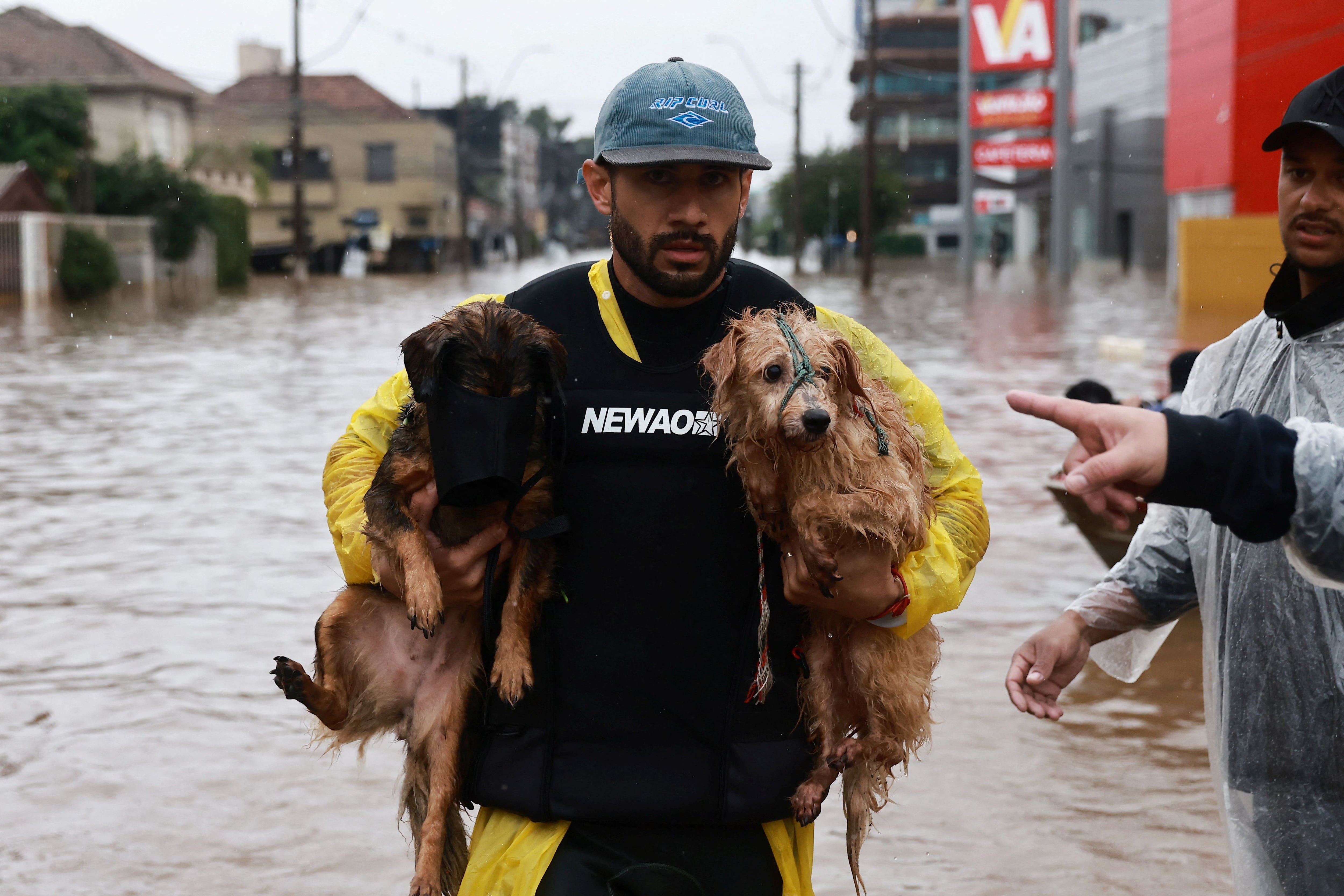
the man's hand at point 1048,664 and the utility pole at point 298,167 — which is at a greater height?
the utility pole at point 298,167

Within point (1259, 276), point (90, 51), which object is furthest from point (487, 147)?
point (1259, 276)

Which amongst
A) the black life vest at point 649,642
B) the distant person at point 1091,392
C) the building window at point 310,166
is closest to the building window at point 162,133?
the building window at point 310,166

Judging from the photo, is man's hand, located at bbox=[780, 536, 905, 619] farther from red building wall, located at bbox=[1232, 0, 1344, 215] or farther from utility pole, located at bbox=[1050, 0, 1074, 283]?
utility pole, located at bbox=[1050, 0, 1074, 283]

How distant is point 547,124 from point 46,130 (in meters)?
127

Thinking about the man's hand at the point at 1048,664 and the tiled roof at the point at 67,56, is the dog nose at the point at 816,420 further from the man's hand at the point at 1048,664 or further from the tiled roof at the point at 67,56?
the tiled roof at the point at 67,56

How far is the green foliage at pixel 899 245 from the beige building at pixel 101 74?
186ft

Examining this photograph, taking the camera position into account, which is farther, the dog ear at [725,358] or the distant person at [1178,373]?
the distant person at [1178,373]

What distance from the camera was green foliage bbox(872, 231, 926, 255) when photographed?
107 metres

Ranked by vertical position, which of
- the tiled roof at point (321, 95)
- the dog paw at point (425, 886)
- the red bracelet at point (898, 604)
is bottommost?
the dog paw at point (425, 886)

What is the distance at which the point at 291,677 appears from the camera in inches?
129

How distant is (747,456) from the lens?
9.77 ft

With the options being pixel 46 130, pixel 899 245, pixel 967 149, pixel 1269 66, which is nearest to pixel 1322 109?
pixel 1269 66

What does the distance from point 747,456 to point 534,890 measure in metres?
1.04

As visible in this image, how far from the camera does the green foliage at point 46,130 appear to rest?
48.2 metres
